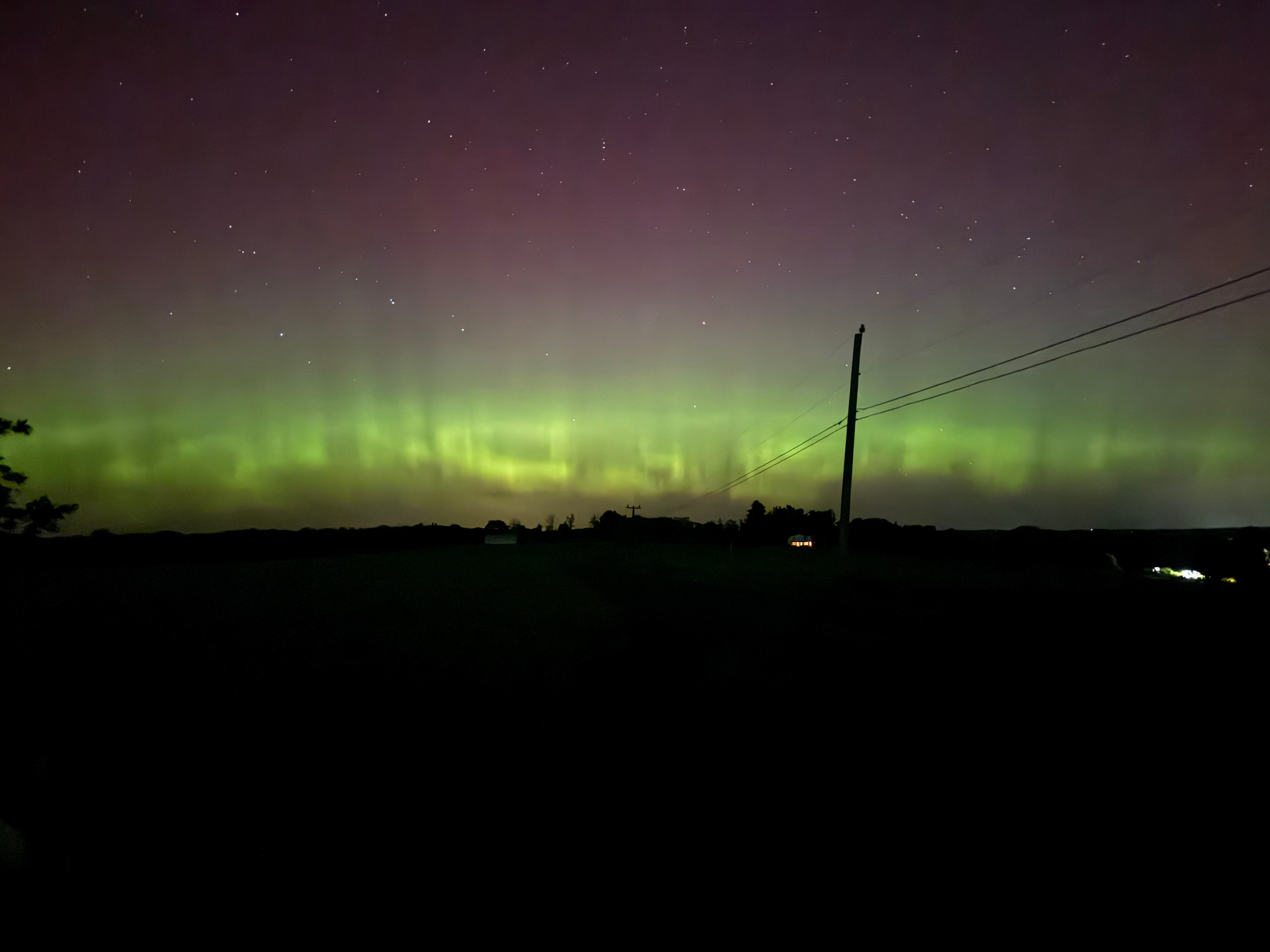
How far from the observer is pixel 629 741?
7.62 metres

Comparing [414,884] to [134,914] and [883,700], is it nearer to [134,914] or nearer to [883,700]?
[134,914]

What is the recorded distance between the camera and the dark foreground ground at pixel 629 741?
5.11 meters

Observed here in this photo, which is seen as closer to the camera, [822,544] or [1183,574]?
[1183,574]

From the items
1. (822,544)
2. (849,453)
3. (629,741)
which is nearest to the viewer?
(629,741)

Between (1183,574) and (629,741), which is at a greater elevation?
(1183,574)

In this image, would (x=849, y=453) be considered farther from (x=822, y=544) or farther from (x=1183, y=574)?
(x=822, y=544)

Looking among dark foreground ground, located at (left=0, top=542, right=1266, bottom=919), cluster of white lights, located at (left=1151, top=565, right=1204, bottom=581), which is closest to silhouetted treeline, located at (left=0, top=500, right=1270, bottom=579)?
cluster of white lights, located at (left=1151, top=565, right=1204, bottom=581)

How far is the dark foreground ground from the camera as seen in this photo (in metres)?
5.11

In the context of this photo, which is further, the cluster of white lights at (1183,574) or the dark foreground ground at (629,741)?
the cluster of white lights at (1183,574)

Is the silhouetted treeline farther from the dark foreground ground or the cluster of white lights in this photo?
the dark foreground ground

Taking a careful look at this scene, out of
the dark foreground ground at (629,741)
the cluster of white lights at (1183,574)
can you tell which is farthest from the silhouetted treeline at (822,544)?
the dark foreground ground at (629,741)

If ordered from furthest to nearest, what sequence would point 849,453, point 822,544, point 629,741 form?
point 822,544 → point 849,453 → point 629,741

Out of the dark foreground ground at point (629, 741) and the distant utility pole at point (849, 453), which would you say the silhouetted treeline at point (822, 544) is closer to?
the distant utility pole at point (849, 453)

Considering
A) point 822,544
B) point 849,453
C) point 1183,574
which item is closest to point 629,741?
point 849,453
